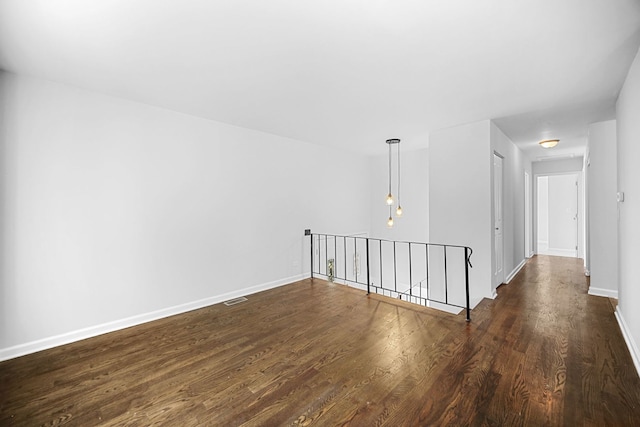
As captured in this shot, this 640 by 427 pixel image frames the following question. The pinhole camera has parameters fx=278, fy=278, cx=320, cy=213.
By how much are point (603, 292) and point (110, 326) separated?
6.27 m

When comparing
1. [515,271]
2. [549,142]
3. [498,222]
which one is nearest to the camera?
[498,222]

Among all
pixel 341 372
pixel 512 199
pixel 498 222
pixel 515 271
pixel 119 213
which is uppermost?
pixel 512 199

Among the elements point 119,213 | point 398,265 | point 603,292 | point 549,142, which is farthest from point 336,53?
point 398,265

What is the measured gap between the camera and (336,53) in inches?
85.6

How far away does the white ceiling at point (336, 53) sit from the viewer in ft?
5.65

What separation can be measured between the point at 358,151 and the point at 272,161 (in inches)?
88.0

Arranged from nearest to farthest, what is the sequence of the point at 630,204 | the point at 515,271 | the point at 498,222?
the point at 630,204
the point at 498,222
the point at 515,271

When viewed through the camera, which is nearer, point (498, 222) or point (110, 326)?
point (110, 326)

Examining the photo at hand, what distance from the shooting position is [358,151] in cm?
604

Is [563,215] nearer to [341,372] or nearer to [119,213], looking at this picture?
[341,372]

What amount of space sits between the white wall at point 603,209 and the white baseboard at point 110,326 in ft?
16.0

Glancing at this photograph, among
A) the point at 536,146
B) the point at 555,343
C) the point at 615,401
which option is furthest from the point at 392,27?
the point at 536,146

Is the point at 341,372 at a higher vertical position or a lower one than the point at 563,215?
lower

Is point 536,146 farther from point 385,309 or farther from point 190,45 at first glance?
point 190,45
